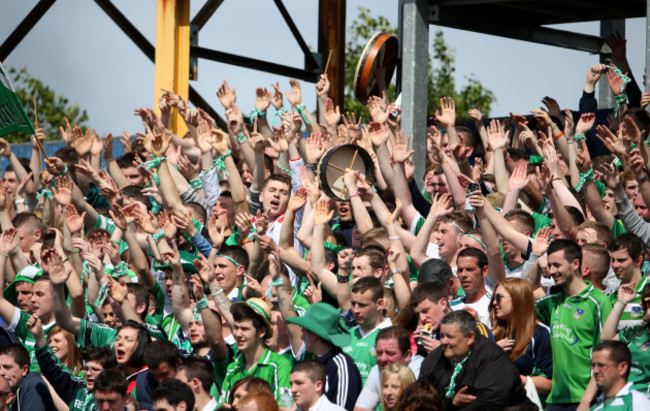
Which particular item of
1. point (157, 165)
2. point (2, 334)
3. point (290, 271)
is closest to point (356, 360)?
point (290, 271)

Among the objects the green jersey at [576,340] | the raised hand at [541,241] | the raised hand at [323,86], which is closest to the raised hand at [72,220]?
the raised hand at [323,86]

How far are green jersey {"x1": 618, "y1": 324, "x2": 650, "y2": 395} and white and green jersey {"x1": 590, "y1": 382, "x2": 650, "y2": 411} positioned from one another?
54 centimetres

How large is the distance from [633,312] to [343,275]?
6.64 feet

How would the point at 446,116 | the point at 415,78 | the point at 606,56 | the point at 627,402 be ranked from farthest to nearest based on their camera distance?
1. the point at 606,56
2. the point at 415,78
3. the point at 446,116
4. the point at 627,402

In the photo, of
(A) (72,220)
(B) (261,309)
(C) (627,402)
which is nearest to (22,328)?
(A) (72,220)

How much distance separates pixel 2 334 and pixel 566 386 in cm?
417

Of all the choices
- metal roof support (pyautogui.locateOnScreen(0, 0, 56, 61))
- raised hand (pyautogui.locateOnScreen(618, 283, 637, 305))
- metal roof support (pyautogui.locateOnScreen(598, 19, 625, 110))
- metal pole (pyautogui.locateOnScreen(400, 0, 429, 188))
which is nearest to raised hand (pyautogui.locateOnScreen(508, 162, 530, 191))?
metal pole (pyautogui.locateOnScreen(400, 0, 429, 188))

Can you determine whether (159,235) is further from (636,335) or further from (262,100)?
(636,335)

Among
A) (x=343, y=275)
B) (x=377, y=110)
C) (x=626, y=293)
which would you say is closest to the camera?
(x=626, y=293)

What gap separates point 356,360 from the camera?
7734 millimetres

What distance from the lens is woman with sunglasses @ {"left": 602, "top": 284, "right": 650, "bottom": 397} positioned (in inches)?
284

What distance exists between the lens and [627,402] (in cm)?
663

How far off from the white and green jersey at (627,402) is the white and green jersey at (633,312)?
0.80 metres

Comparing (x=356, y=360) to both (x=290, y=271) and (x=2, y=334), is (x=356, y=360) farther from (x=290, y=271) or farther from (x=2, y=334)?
(x=2, y=334)
